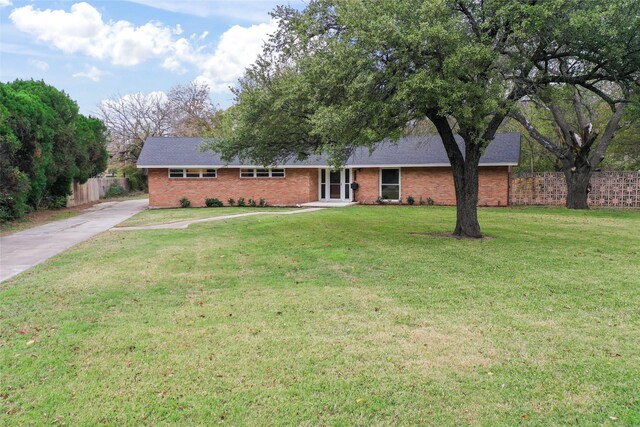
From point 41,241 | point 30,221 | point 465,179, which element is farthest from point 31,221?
point 465,179

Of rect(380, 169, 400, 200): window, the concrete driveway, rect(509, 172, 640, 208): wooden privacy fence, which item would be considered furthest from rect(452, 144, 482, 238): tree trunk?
rect(509, 172, 640, 208): wooden privacy fence

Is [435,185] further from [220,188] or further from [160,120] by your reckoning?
[160,120]

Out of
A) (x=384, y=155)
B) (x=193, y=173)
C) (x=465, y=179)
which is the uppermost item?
(x=384, y=155)

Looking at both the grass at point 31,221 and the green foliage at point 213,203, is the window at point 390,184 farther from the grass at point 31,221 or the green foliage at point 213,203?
the grass at point 31,221

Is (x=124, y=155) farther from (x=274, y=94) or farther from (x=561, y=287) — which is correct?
(x=561, y=287)

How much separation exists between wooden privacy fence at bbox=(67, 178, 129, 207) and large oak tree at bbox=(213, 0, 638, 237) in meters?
20.0

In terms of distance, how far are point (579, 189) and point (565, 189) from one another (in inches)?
81.8

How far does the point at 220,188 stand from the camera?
2648cm

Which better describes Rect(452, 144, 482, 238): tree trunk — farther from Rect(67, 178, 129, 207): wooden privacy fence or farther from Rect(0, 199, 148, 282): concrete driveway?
Rect(67, 178, 129, 207): wooden privacy fence

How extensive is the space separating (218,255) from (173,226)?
625 cm

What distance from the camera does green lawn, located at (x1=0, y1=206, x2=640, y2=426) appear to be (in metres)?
3.43

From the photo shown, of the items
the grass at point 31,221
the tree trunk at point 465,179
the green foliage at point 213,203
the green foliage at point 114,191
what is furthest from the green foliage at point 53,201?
the tree trunk at point 465,179

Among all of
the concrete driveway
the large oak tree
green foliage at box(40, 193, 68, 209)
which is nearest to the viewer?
→ the large oak tree

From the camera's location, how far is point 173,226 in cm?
1538
